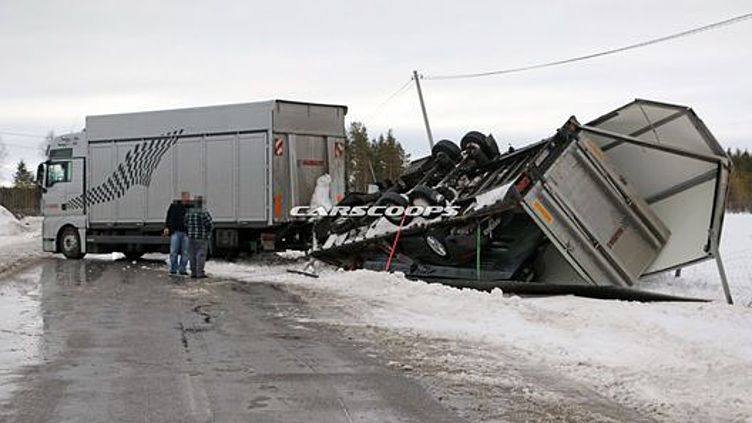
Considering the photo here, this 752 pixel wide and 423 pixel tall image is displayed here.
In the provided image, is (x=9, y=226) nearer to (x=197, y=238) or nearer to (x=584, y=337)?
(x=197, y=238)

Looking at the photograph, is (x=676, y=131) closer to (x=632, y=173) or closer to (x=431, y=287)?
(x=632, y=173)

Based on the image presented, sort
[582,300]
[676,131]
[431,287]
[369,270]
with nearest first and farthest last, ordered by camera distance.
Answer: [582,300] < [431,287] < [676,131] < [369,270]

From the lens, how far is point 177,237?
18328mm

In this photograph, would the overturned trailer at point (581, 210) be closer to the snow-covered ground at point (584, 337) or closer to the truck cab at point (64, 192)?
the snow-covered ground at point (584, 337)

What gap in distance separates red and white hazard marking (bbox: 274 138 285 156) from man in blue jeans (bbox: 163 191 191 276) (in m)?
2.63

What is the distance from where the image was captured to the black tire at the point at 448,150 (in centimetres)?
1645

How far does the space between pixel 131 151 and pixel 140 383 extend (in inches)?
648

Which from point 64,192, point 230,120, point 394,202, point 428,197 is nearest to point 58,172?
point 64,192

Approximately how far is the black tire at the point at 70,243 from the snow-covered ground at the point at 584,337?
1106 cm

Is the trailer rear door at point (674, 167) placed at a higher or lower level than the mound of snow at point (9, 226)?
higher

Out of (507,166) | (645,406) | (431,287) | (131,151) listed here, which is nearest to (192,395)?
(645,406)

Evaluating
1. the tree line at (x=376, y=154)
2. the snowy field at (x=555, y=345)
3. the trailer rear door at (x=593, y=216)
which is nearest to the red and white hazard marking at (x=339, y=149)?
the snowy field at (x=555, y=345)

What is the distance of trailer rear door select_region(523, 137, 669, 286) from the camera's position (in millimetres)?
12852

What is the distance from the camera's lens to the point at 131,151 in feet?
73.7
